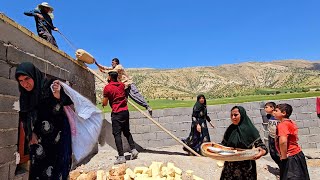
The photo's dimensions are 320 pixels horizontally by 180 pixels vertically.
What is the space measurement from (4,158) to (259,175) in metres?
4.60

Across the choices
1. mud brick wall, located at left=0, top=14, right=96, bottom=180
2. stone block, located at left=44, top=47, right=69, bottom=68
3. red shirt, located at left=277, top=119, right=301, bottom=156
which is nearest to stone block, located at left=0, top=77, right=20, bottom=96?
mud brick wall, located at left=0, top=14, right=96, bottom=180

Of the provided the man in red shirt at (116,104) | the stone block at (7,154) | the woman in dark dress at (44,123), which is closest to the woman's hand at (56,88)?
the woman in dark dress at (44,123)

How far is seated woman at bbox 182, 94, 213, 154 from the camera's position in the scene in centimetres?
729

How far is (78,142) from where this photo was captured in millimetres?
3111

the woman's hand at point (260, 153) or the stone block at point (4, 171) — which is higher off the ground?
the woman's hand at point (260, 153)

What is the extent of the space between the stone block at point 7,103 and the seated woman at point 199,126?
4.32m

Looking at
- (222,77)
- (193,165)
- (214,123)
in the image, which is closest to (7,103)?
(193,165)

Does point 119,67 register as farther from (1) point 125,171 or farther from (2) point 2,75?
(2) point 2,75

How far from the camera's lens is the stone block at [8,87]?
11.7 ft

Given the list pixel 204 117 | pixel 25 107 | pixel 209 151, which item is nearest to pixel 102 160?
pixel 204 117

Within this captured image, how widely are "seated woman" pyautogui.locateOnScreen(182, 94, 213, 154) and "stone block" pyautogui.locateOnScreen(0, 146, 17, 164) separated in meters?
4.31

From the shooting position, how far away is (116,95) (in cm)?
605

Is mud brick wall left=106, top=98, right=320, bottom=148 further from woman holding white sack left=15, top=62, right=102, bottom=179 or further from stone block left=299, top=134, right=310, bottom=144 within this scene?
woman holding white sack left=15, top=62, right=102, bottom=179

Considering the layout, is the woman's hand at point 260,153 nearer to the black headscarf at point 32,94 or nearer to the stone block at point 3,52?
the black headscarf at point 32,94
